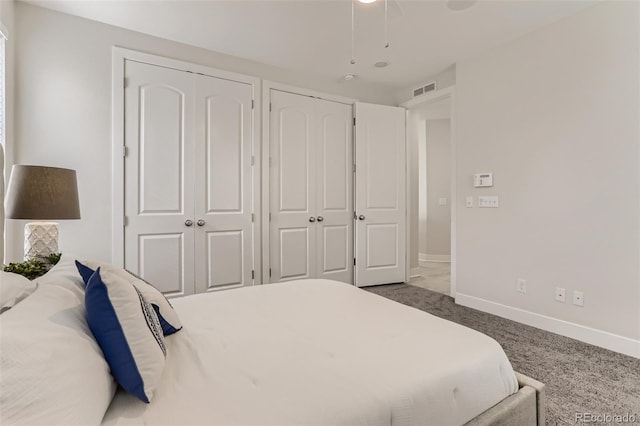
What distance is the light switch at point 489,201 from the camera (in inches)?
124

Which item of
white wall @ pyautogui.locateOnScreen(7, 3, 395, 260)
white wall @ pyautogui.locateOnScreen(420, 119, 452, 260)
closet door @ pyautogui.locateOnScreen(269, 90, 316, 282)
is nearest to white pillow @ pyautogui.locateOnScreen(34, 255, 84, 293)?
white wall @ pyautogui.locateOnScreen(7, 3, 395, 260)

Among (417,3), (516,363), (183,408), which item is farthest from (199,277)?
(417,3)

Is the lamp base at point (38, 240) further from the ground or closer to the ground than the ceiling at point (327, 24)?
closer to the ground

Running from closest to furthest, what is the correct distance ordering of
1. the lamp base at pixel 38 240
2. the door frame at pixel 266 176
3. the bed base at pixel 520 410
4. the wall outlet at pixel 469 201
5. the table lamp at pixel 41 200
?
the bed base at pixel 520 410 → the table lamp at pixel 41 200 → the lamp base at pixel 38 240 → the wall outlet at pixel 469 201 → the door frame at pixel 266 176

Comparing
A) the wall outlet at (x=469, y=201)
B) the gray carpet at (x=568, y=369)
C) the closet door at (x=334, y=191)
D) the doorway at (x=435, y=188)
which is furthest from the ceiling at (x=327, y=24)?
the doorway at (x=435, y=188)

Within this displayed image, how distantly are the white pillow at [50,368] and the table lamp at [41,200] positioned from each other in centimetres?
119

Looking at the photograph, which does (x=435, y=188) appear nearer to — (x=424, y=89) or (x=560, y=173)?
(x=424, y=89)

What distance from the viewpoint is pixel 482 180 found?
3.27 metres

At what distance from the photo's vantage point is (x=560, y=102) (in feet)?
8.77

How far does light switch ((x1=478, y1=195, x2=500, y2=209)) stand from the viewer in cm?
315

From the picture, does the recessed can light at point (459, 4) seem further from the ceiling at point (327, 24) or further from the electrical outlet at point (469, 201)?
the electrical outlet at point (469, 201)

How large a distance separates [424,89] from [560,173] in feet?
6.43

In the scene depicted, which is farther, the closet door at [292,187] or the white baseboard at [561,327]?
the closet door at [292,187]

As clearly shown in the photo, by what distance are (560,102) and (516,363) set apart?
215 centimetres
